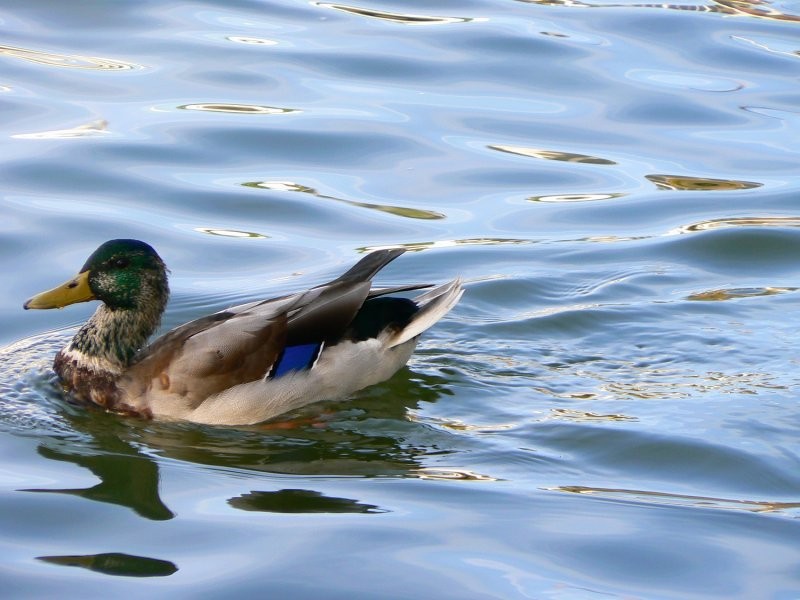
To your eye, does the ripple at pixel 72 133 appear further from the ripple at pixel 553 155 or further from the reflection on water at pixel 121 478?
the reflection on water at pixel 121 478

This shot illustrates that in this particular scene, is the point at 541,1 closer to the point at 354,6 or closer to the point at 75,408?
the point at 354,6

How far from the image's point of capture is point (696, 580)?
17.6 feet

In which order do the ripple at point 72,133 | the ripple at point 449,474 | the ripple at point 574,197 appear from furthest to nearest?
the ripple at point 72,133, the ripple at point 574,197, the ripple at point 449,474

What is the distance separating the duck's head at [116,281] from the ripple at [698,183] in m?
4.80

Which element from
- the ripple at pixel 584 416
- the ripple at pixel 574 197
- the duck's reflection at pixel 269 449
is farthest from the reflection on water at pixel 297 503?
the ripple at pixel 574 197

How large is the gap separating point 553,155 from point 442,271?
8.79 ft

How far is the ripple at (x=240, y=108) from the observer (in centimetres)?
1241

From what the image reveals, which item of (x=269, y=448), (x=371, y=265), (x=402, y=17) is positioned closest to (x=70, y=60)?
(x=402, y=17)

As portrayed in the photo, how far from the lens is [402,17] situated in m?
15.4

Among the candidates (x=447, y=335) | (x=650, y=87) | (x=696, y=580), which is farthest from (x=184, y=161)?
(x=696, y=580)

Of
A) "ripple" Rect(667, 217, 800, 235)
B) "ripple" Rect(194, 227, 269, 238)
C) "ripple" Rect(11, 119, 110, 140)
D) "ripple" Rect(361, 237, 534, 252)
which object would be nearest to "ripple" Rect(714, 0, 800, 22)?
"ripple" Rect(667, 217, 800, 235)

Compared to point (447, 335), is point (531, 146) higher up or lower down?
higher up

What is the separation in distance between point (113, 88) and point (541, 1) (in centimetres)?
545

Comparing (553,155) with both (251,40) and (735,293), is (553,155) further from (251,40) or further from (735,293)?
(251,40)
